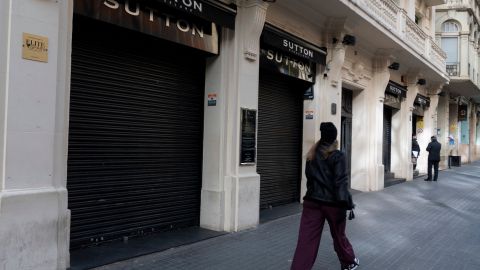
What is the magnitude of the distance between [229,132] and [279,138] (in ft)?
8.98

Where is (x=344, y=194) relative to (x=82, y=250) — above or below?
above

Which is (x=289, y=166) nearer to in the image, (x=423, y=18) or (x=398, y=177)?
(x=398, y=177)

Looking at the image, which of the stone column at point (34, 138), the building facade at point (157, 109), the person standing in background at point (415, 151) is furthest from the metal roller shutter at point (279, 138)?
the person standing in background at point (415, 151)

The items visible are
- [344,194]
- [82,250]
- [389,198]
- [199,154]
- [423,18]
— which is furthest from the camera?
[423,18]

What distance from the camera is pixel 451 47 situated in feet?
83.7

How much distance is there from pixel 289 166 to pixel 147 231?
→ 15.0 ft

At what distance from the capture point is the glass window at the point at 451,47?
82.7 ft

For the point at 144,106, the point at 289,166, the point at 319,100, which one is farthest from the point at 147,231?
the point at 319,100

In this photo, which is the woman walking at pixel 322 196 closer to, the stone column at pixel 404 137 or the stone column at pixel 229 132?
the stone column at pixel 229 132

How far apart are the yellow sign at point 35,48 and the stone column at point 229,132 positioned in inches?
A: 135

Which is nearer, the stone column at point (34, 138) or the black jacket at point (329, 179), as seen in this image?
the stone column at point (34, 138)

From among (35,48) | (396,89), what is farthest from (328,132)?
(396,89)

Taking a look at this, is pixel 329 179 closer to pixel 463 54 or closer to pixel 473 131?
pixel 463 54

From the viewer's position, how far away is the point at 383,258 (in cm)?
636
